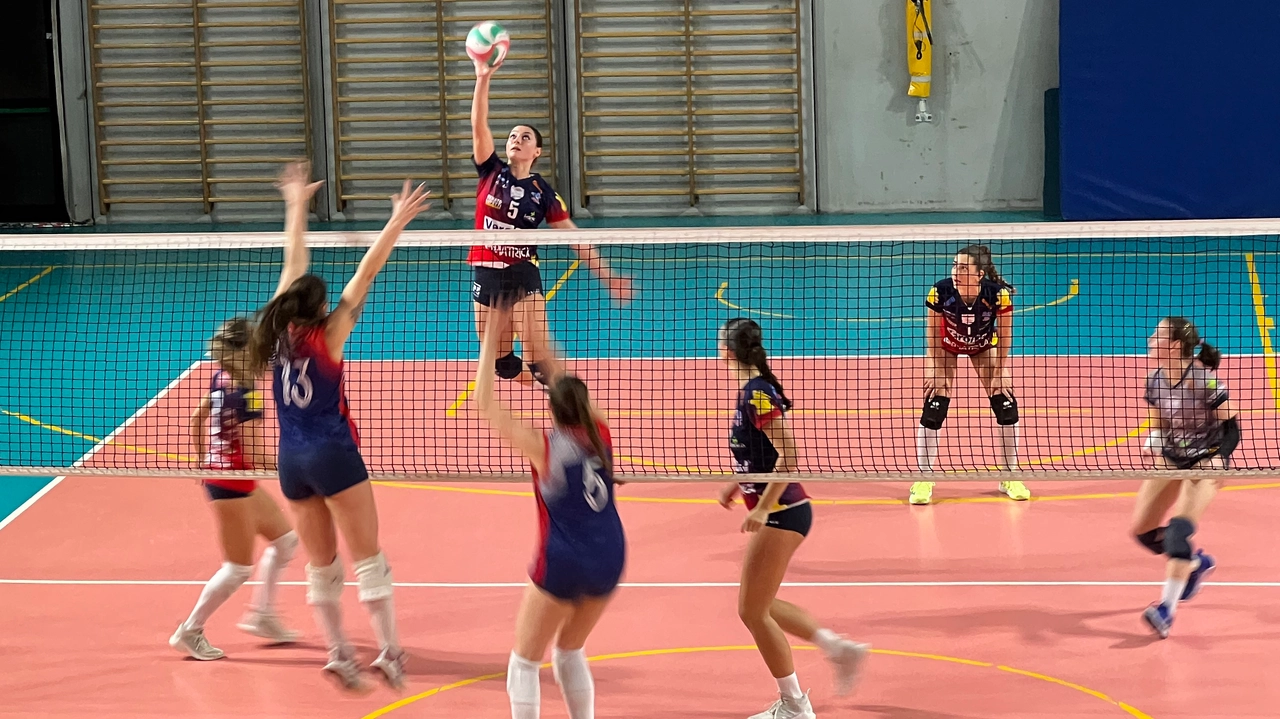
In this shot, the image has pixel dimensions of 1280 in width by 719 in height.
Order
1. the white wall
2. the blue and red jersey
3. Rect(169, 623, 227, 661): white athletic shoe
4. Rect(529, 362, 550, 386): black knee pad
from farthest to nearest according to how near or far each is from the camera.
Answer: the white wall, the blue and red jersey, Rect(169, 623, 227, 661): white athletic shoe, Rect(529, 362, 550, 386): black knee pad

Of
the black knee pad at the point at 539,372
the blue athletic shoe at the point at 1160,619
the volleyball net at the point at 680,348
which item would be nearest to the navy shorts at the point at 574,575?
the black knee pad at the point at 539,372

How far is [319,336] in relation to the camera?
17.9 ft

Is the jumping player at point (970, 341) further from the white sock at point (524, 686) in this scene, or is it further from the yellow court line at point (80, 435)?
the yellow court line at point (80, 435)

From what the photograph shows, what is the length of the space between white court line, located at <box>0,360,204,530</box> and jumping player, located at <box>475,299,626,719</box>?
15.1ft

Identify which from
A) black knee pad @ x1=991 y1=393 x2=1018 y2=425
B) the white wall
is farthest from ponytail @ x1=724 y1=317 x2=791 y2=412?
the white wall

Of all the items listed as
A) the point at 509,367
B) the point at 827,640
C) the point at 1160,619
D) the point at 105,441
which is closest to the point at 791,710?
the point at 827,640

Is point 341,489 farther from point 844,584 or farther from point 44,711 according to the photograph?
point 844,584

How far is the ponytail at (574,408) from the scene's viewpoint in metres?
4.64

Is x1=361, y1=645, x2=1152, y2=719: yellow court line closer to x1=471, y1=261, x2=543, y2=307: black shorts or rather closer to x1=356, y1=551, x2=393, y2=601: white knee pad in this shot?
x1=356, y1=551, x2=393, y2=601: white knee pad

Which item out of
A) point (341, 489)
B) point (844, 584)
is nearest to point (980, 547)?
point (844, 584)

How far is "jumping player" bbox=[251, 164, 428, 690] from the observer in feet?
17.8

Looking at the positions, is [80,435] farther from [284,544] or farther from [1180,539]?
[1180,539]

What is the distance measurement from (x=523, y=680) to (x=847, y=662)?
1.53 m

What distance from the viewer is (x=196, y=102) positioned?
61.2 ft
